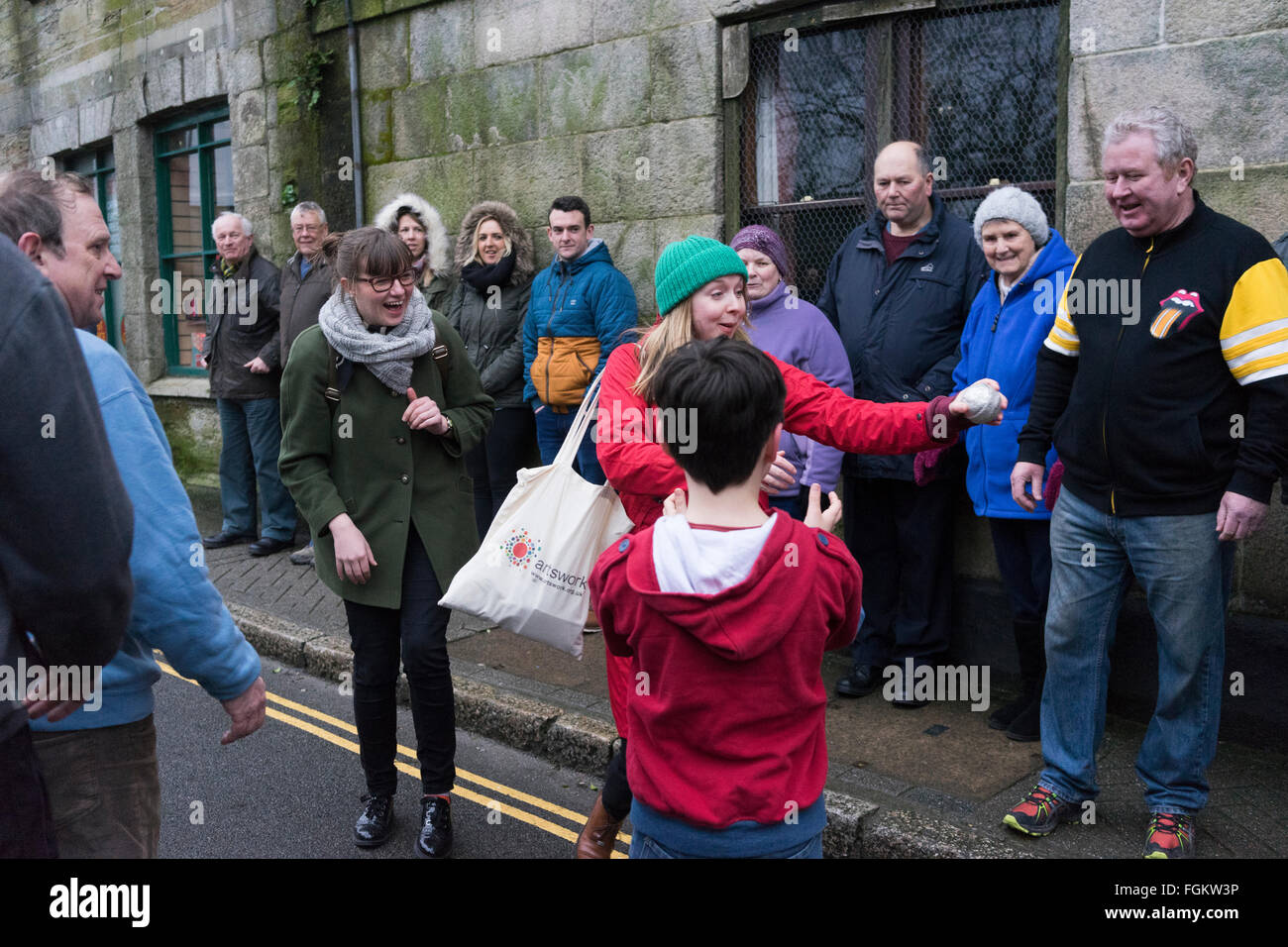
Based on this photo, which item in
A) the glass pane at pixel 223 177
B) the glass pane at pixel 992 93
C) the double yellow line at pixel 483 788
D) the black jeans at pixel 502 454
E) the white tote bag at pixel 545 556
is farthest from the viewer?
the glass pane at pixel 223 177

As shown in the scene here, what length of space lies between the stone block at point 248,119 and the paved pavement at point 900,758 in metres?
5.03

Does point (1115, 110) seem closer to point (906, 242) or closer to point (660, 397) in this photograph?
point (906, 242)

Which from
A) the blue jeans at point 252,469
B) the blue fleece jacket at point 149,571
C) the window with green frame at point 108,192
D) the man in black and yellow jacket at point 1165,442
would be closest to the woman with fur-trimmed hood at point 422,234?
the blue jeans at point 252,469

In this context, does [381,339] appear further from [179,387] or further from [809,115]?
[179,387]

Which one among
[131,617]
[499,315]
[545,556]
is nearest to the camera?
[131,617]

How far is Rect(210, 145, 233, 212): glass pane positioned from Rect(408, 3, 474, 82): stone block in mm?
3234

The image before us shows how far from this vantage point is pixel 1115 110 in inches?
204

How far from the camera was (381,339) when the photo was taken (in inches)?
158

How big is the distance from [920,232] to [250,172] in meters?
6.91

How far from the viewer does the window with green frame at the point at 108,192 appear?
1283 centimetres

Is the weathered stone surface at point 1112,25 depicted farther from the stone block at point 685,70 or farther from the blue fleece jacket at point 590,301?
the blue fleece jacket at point 590,301

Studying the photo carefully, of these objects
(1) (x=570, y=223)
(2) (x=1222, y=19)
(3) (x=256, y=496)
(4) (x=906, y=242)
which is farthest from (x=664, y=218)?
(3) (x=256, y=496)

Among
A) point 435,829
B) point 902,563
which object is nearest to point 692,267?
point 435,829
